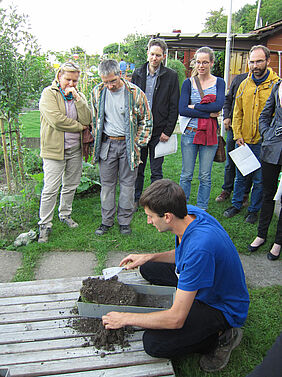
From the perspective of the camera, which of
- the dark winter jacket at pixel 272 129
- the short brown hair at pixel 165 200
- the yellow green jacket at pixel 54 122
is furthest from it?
the yellow green jacket at pixel 54 122

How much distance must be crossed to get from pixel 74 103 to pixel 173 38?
21.6 ft

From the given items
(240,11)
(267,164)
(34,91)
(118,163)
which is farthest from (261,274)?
(240,11)

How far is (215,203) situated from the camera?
493 cm

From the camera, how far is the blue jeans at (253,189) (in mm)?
4270

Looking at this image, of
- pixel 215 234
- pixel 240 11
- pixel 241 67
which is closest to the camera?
pixel 215 234

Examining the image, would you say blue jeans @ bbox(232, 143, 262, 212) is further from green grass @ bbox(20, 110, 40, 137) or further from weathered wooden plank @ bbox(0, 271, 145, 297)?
green grass @ bbox(20, 110, 40, 137)

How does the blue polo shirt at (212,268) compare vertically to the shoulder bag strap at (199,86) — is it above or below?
below

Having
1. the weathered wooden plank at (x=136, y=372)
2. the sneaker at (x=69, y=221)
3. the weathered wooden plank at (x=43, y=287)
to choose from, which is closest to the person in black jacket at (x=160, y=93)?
the sneaker at (x=69, y=221)

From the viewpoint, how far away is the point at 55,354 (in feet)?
6.46

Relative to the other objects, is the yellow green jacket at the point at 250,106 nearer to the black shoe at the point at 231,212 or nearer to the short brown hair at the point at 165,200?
the black shoe at the point at 231,212

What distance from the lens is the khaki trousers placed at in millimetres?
3836

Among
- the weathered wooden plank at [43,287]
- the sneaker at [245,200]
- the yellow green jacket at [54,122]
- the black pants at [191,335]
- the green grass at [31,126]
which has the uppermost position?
the yellow green jacket at [54,122]

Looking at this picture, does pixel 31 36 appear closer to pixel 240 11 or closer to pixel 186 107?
pixel 186 107

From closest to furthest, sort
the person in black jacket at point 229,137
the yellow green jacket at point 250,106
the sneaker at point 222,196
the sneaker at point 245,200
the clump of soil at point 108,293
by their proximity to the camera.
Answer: the clump of soil at point 108,293
the yellow green jacket at point 250,106
the person in black jacket at point 229,137
the sneaker at point 245,200
the sneaker at point 222,196
